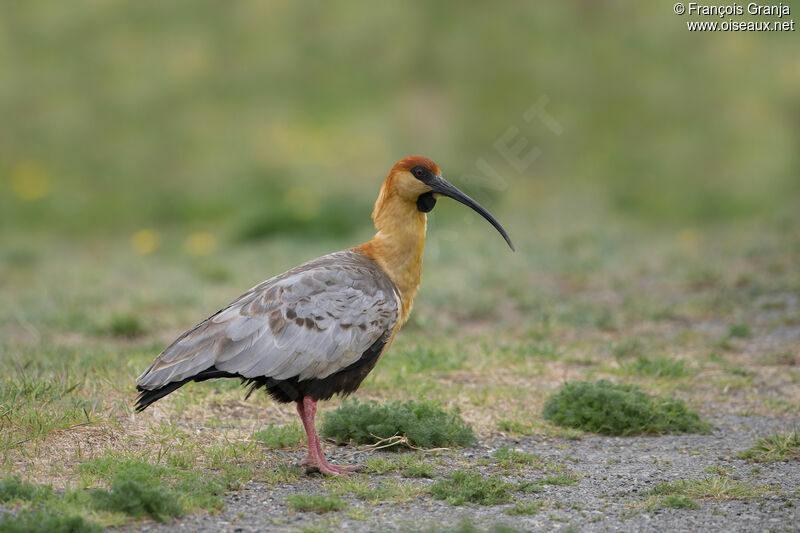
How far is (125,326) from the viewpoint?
28.5 feet

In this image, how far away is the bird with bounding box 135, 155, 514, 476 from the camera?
5.09 meters

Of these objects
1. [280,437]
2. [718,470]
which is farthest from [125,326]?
[718,470]

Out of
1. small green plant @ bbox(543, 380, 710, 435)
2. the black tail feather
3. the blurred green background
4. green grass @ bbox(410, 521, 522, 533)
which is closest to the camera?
green grass @ bbox(410, 521, 522, 533)

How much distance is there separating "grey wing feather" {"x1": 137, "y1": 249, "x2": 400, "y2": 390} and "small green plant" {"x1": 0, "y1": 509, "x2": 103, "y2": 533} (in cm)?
105

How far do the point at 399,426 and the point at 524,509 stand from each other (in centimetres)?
126

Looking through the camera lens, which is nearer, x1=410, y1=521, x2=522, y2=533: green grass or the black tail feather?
x1=410, y1=521, x2=522, y2=533: green grass

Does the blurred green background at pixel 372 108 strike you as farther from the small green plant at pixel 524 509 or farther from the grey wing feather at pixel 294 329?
the small green plant at pixel 524 509

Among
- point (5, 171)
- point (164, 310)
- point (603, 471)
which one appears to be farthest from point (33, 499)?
point (5, 171)

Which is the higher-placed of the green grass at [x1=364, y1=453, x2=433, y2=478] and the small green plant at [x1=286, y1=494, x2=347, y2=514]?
the green grass at [x1=364, y1=453, x2=433, y2=478]

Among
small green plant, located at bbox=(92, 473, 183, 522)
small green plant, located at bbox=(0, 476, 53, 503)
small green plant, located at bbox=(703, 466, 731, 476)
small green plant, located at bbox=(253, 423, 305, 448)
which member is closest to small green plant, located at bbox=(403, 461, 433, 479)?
small green plant, located at bbox=(253, 423, 305, 448)

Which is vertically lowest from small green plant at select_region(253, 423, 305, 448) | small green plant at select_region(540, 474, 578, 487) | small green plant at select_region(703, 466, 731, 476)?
small green plant at select_region(703, 466, 731, 476)

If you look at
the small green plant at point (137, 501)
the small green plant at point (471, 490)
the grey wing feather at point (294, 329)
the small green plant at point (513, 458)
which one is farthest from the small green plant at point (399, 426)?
the small green plant at point (137, 501)

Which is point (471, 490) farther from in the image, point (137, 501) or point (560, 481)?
point (137, 501)

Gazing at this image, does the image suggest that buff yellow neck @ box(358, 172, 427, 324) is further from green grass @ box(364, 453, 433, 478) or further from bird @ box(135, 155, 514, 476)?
green grass @ box(364, 453, 433, 478)
